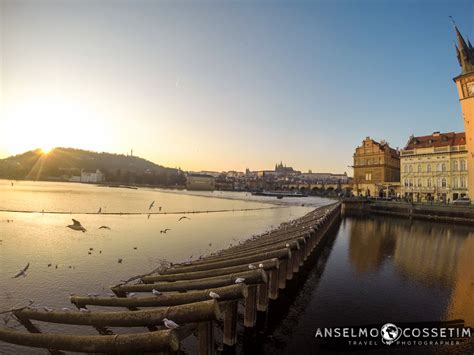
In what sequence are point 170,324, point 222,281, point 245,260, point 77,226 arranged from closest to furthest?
point 170,324 < point 222,281 < point 245,260 < point 77,226

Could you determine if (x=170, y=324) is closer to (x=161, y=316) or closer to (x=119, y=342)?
(x=161, y=316)

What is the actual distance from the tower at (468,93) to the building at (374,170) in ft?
110

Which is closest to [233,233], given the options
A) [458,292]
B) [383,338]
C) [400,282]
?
[400,282]

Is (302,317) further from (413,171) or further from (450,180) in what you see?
(413,171)

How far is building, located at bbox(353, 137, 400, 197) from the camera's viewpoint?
93000 millimetres

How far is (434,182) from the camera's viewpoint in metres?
72.8

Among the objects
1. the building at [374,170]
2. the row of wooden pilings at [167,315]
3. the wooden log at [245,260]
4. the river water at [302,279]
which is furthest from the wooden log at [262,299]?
the building at [374,170]

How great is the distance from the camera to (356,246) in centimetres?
2759

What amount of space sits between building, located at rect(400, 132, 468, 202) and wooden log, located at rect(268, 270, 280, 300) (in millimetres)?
64084

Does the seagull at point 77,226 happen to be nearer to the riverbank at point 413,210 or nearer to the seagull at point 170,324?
the seagull at point 170,324

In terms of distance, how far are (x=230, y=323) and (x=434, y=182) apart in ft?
254

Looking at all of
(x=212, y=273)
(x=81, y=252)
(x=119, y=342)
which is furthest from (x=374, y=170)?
(x=119, y=342)

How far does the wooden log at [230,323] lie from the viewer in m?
8.33

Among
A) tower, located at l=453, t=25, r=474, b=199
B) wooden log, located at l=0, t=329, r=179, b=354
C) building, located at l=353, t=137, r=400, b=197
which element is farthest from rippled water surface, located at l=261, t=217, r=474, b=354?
building, located at l=353, t=137, r=400, b=197
